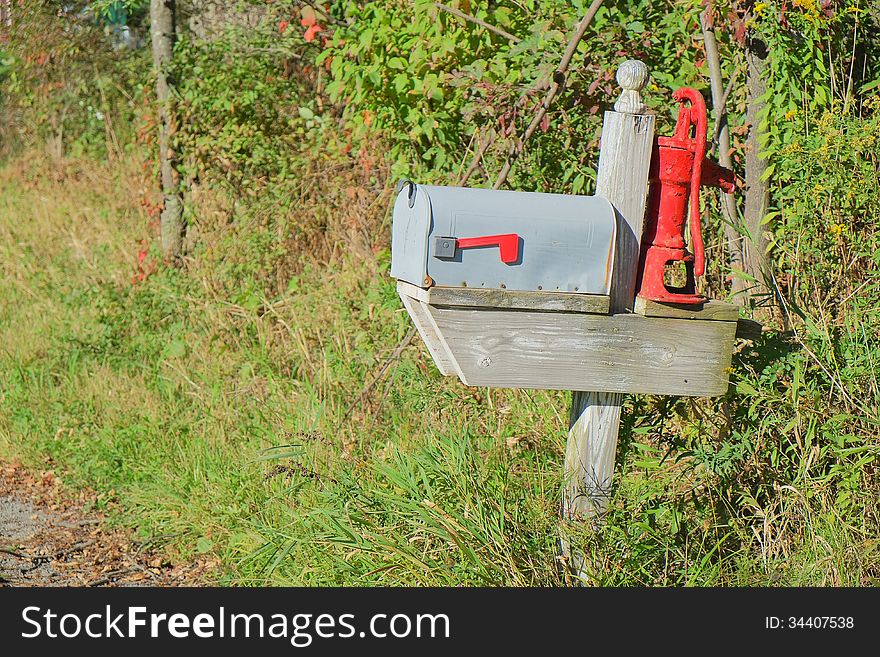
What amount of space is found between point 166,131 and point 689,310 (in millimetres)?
5762

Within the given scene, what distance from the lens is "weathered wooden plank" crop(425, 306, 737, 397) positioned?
2.92 m

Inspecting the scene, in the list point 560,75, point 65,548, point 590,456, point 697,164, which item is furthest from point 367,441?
point 697,164

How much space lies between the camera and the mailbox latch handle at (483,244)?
2783 mm

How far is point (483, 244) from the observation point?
111 inches

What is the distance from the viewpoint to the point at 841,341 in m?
3.52

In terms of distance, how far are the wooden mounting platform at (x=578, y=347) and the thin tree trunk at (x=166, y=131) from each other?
205 inches

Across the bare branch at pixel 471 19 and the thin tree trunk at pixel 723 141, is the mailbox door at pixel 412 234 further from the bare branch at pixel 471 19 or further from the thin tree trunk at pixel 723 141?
the bare branch at pixel 471 19

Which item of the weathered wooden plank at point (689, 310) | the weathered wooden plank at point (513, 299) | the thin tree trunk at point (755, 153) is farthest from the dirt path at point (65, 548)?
the thin tree trunk at point (755, 153)

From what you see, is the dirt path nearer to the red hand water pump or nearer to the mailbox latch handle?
the mailbox latch handle

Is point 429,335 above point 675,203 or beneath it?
beneath

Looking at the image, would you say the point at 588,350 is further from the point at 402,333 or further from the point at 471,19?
the point at 402,333

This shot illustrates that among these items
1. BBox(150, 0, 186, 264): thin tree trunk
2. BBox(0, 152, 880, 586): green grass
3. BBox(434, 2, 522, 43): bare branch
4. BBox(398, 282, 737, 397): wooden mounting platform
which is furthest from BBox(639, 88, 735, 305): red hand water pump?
BBox(150, 0, 186, 264): thin tree trunk

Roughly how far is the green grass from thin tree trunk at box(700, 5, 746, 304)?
2.32 feet

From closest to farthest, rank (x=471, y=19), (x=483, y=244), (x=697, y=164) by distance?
(x=483, y=244) < (x=697, y=164) < (x=471, y=19)
